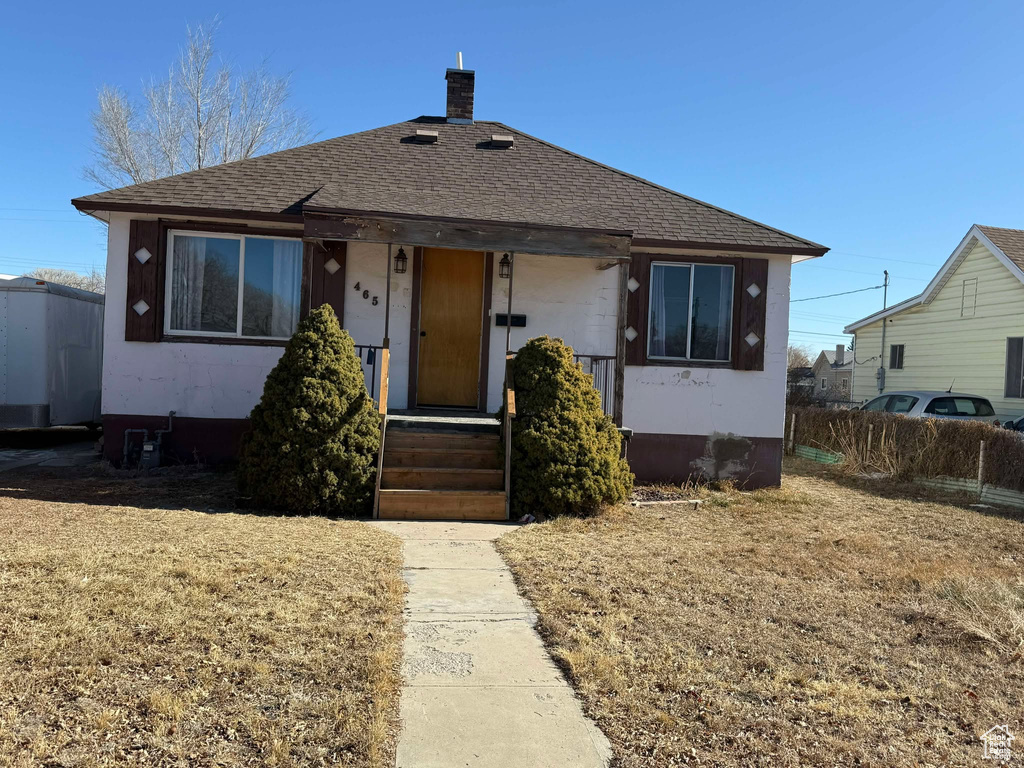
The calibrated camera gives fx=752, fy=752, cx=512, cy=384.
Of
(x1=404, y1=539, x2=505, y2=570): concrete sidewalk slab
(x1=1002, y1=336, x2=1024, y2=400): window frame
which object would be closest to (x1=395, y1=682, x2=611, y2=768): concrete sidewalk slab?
(x1=404, y1=539, x2=505, y2=570): concrete sidewalk slab

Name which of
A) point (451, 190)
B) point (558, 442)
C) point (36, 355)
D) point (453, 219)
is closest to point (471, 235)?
point (453, 219)

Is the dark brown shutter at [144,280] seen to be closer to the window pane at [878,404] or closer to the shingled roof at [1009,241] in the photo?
the window pane at [878,404]

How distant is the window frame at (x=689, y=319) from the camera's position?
1025 cm

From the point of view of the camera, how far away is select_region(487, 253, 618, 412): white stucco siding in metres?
10.1

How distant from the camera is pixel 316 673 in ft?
11.9

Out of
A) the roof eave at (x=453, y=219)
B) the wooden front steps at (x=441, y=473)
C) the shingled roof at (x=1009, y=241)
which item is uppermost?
the shingled roof at (x=1009, y=241)

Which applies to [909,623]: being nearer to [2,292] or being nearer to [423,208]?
[423,208]

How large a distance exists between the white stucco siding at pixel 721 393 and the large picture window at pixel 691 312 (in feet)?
1.04

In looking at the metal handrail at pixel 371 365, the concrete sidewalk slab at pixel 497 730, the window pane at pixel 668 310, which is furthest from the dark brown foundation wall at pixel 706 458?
the concrete sidewalk slab at pixel 497 730

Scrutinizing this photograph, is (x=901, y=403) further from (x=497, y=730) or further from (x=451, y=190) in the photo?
(x=497, y=730)

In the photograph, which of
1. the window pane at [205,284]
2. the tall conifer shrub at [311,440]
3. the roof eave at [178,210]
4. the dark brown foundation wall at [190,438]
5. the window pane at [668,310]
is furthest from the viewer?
the window pane at [668,310]

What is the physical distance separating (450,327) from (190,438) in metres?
3.63

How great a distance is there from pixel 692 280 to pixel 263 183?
5.92 meters

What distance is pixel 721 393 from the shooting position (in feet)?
33.8
